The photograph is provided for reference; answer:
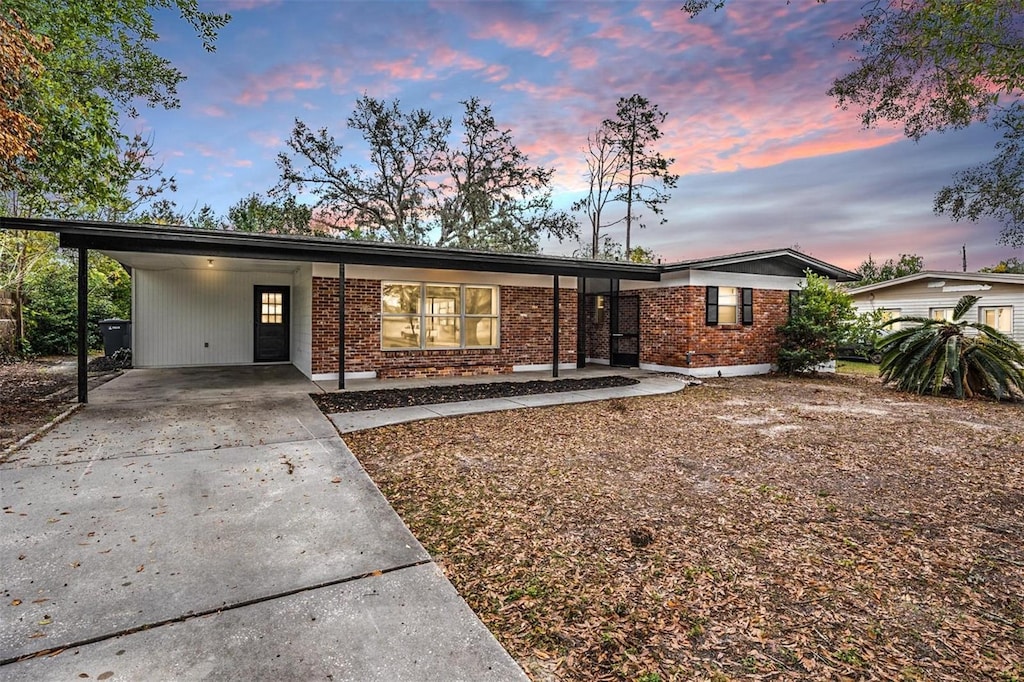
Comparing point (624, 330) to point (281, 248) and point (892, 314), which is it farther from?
point (892, 314)

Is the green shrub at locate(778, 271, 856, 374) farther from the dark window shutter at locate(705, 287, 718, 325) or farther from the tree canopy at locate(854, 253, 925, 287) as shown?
the tree canopy at locate(854, 253, 925, 287)

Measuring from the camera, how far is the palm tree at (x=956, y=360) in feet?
29.7

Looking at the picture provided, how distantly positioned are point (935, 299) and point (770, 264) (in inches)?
358

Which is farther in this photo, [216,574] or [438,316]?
[438,316]

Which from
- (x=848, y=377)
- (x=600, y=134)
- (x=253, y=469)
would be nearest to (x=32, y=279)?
(x=253, y=469)

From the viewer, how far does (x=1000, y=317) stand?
15742mm

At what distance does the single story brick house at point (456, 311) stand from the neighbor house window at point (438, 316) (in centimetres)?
2

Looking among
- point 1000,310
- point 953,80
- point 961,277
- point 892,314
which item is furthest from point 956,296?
point 953,80

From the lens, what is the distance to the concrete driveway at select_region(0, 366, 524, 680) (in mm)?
1983

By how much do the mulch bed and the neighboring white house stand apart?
1370 cm

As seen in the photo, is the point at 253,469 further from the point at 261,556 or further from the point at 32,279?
the point at 32,279

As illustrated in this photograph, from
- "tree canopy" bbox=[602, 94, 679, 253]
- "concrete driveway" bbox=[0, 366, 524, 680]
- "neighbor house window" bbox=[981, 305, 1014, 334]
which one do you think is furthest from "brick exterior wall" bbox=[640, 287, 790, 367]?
"tree canopy" bbox=[602, 94, 679, 253]

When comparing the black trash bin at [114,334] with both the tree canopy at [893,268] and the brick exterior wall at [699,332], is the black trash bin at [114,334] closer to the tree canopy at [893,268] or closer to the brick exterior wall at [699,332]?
the brick exterior wall at [699,332]

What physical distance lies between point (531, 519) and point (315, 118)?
21.5 meters
